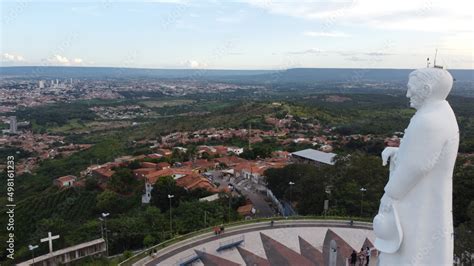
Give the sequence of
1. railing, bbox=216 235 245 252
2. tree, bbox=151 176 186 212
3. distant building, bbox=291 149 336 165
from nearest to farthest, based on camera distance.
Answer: railing, bbox=216 235 245 252 < tree, bbox=151 176 186 212 < distant building, bbox=291 149 336 165

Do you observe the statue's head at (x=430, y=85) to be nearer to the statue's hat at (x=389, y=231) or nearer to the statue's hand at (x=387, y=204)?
the statue's hand at (x=387, y=204)

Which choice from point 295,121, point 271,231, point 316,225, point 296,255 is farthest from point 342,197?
point 295,121

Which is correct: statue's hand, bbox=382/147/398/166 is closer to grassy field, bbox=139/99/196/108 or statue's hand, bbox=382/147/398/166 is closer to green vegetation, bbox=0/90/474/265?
green vegetation, bbox=0/90/474/265

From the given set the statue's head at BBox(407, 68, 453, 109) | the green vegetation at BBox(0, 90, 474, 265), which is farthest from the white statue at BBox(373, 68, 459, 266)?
the green vegetation at BBox(0, 90, 474, 265)

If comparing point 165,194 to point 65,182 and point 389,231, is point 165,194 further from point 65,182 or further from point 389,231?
point 389,231

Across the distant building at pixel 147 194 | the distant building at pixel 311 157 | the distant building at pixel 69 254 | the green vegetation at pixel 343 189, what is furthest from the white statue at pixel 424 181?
the distant building at pixel 311 157

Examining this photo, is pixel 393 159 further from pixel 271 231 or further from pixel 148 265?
pixel 271 231

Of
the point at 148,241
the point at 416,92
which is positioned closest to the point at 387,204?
the point at 416,92
